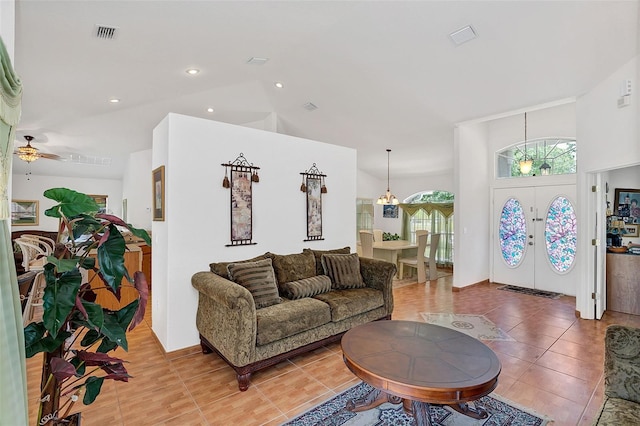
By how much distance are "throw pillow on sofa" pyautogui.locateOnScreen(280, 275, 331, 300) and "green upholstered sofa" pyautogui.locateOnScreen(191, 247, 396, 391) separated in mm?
16

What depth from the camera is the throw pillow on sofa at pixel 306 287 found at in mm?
3211

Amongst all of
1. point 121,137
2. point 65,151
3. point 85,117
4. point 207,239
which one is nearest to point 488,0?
point 207,239

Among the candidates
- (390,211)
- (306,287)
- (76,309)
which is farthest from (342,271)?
(390,211)

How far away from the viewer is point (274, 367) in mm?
2836

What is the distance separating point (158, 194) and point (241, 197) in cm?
86

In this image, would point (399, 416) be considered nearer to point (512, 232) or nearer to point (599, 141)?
point (599, 141)

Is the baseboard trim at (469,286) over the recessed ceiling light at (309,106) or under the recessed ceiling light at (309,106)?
under

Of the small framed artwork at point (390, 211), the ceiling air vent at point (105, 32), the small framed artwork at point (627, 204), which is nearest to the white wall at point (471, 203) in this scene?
the small framed artwork at point (627, 204)

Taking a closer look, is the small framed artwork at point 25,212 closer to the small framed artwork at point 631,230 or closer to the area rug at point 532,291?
the area rug at point 532,291

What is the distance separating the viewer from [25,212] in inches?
314

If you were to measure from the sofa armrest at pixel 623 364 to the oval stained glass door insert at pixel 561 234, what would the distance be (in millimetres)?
4327

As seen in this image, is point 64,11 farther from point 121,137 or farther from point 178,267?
point 121,137

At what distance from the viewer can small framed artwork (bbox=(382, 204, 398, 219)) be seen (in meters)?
9.20

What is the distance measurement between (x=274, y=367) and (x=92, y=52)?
3.54 m
